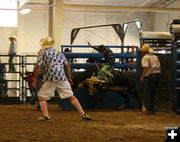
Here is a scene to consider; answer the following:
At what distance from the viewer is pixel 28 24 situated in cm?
2983

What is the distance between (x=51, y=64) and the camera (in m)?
8.33

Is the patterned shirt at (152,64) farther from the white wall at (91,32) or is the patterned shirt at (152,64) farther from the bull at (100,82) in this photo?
the white wall at (91,32)

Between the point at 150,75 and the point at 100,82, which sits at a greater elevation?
the point at 150,75

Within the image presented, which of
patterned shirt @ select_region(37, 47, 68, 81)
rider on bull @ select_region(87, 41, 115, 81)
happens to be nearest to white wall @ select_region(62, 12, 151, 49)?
Answer: rider on bull @ select_region(87, 41, 115, 81)

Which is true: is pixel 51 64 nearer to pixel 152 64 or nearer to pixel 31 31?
pixel 152 64

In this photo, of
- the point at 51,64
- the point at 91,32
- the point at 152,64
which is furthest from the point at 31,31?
the point at 51,64

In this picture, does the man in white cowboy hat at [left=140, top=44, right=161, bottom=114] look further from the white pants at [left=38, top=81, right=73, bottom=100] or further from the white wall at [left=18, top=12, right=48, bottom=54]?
the white wall at [left=18, top=12, right=48, bottom=54]

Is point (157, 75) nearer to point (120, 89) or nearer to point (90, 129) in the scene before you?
point (120, 89)

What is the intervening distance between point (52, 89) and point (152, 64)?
3306 millimetres

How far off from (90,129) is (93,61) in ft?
21.9

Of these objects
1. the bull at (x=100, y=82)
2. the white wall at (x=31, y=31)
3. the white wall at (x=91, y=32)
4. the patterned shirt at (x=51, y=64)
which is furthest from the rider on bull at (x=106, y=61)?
the white wall at (x=91, y=32)

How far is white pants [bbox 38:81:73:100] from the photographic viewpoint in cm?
836

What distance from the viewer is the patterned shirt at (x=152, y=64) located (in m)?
10.7

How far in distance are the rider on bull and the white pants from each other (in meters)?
3.31
